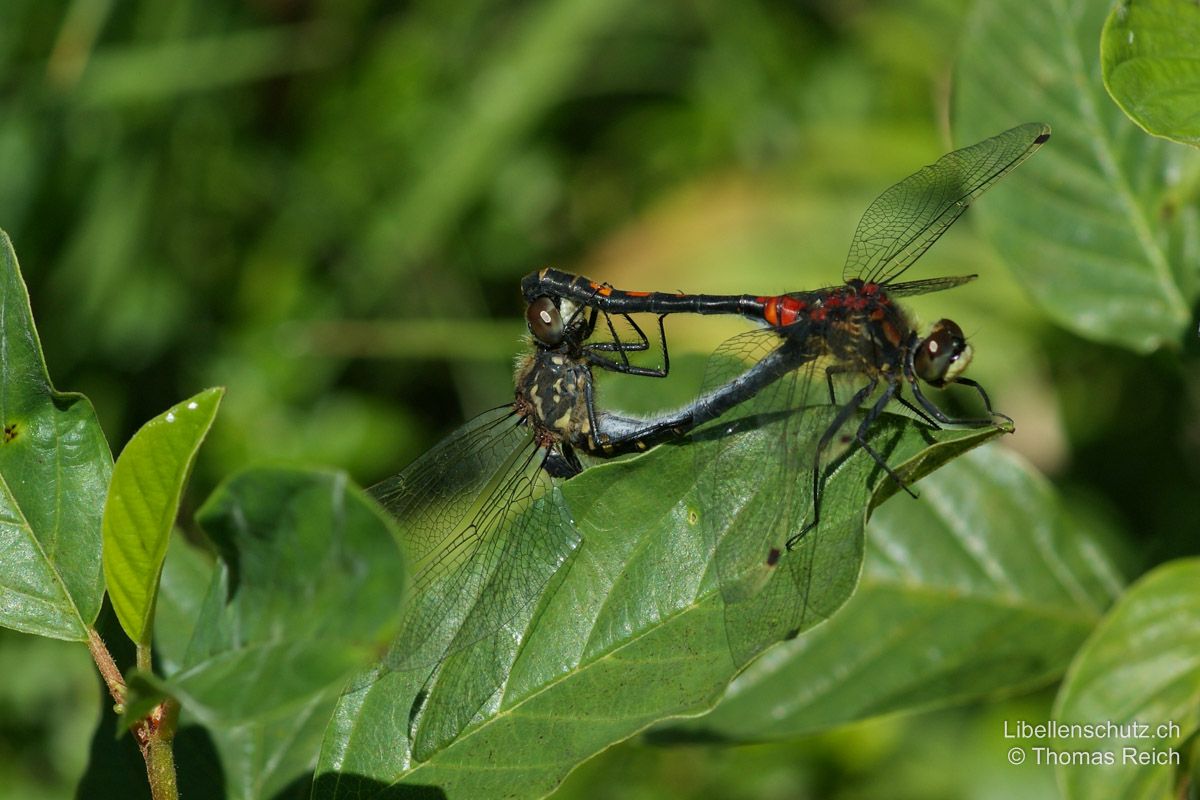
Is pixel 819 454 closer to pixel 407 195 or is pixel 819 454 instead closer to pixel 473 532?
pixel 473 532

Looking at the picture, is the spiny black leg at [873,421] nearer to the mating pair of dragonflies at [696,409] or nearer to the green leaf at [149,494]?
the mating pair of dragonflies at [696,409]

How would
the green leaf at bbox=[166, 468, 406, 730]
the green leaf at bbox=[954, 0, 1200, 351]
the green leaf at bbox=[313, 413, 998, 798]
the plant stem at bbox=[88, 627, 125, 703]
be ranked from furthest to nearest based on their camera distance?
the green leaf at bbox=[954, 0, 1200, 351] → the green leaf at bbox=[313, 413, 998, 798] → the plant stem at bbox=[88, 627, 125, 703] → the green leaf at bbox=[166, 468, 406, 730]

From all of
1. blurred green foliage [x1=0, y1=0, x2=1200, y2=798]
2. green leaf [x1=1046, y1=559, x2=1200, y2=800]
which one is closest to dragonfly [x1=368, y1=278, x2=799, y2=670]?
green leaf [x1=1046, y1=559, x2=1200, y2=800]

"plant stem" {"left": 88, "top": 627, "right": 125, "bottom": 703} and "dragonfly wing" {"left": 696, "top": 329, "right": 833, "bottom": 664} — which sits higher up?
"dragonfly wing" {"left": 696, "top": 329, "right": 833, "bottom": 664}

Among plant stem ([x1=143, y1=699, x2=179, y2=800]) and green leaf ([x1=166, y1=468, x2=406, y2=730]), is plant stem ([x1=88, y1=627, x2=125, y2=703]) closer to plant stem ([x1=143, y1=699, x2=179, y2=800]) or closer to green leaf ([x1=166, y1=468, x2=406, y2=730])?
plant stem ([x1=143, y1=699, x2=179, y2=800])

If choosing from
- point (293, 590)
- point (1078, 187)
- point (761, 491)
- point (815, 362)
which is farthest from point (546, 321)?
point (293, 590)

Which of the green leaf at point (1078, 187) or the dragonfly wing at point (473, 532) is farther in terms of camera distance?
the green leaf at point (1078, 187)

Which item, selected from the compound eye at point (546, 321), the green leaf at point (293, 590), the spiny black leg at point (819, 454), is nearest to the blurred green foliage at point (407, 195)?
the compound eye at point (546, 321)

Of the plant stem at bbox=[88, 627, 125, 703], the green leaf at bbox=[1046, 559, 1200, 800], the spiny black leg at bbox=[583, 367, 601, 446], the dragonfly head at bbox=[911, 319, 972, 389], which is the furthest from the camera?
the spiny black leg at bbox=[583, 367, 601, 446]
